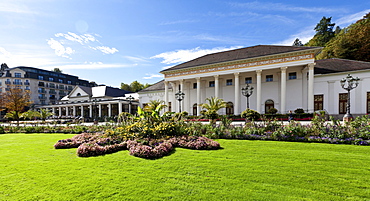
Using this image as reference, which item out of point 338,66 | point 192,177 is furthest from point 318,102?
point 192,177

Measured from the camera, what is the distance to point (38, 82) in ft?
226

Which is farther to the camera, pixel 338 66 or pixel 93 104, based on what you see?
pixel 93 104

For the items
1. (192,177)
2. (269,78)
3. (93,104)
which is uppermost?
(269,78)

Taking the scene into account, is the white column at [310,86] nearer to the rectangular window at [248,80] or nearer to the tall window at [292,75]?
the tall window at [292,75]

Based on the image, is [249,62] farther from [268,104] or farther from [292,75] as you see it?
[268,104]

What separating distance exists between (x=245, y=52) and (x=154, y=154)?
31.6 metres

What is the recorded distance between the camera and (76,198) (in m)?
3.55

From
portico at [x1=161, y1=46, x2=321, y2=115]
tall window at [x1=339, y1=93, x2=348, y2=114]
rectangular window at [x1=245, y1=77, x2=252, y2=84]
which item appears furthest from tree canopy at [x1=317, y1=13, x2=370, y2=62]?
rectangular window at [x1=245, y1=77, x2=252, y2=84]

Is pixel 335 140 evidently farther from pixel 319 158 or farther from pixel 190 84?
pixel 190 84

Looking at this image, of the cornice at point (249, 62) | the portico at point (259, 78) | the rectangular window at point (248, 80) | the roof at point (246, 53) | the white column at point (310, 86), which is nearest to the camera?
the white column at point (310, 86)

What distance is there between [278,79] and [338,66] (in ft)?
28.5

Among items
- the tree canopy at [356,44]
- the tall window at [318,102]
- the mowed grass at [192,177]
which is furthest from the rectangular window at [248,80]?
the mowed grass at [192,177]

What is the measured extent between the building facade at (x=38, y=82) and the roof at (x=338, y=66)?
85003mm

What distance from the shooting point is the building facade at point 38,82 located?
6450cm
